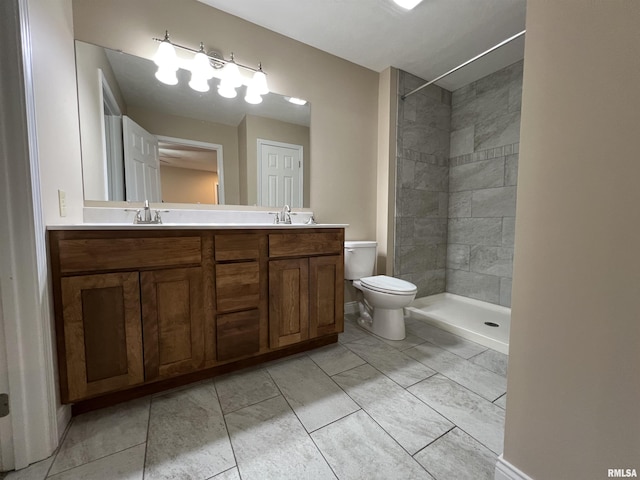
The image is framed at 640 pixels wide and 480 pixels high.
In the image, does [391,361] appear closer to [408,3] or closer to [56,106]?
[56,106]

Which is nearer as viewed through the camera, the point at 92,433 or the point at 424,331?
the point at 92,433

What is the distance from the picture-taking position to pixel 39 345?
95 cm

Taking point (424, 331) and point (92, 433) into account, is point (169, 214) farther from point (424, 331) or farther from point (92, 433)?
point (424, 331)

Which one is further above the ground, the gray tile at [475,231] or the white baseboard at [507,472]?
the gray tile at [475,231]

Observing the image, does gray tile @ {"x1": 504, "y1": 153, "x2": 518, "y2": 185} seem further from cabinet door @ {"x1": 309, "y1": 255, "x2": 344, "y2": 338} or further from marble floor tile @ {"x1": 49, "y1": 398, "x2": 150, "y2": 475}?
marble floor tile @ {"x1": 49, "y1": 398, "x2": 150, "y2": 475}

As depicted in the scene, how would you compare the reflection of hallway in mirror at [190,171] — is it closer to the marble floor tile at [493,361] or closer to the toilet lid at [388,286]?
the toilet lid at [388,286]

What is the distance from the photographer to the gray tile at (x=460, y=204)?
2777 mm

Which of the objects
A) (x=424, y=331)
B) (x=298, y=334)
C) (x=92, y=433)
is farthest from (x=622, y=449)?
(x=92, y=433)

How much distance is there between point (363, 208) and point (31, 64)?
2209 millimetres

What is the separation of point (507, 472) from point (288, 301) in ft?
3.88

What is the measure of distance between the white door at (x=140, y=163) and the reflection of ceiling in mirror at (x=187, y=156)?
46 millimetres

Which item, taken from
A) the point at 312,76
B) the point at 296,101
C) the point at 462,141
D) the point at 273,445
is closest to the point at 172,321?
the point at 273,445

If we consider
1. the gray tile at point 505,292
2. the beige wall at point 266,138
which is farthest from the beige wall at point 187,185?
the gray tile at point 505,292

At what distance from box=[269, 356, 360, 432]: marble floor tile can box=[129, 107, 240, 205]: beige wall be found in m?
1.25
